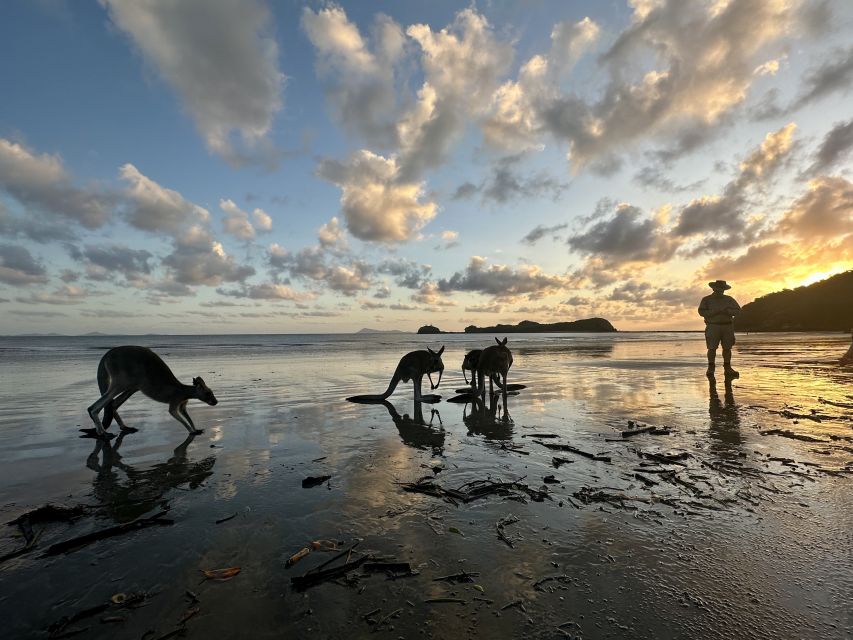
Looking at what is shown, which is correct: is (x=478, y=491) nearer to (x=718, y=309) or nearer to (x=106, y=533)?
(x=106, y=533)

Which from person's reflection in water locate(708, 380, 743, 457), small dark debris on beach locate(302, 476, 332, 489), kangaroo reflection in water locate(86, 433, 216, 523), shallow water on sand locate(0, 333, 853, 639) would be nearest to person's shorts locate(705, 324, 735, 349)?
person's reflection in water locate(708, 380, 743, 457)

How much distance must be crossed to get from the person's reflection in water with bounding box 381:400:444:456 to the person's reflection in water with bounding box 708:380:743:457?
4.96m

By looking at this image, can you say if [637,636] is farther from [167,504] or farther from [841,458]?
[841,458]

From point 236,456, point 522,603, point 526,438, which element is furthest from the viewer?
point 526,438

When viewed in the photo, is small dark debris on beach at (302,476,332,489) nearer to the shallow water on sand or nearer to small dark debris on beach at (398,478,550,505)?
the shallow water on sand

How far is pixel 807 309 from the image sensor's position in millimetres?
81750

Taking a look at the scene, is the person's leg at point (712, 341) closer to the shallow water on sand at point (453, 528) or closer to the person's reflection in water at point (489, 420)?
the shallow water on sand at point (453, 528)

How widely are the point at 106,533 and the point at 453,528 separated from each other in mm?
3733

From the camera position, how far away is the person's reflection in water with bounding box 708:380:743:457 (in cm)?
725

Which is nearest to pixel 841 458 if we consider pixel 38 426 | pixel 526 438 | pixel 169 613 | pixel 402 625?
pixel 526 438

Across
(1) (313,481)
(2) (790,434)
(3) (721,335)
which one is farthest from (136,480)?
(3) (721,335)

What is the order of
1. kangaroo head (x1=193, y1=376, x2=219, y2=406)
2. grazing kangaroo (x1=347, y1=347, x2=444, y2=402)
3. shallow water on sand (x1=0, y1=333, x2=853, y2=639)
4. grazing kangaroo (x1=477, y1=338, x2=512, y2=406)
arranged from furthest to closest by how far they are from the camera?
grazing kangaroo (x1=477, y1=338, x2=512, y2=406) → grazing kangaroo (x1=347, y1=347, x2=444, y2=402) → kangaroo head (x1=193, y1=376, x2=219, y2=406) → shallow water on sand (x1=0, y1=333, x2=853, y2=639)

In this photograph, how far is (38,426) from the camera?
1012 cm

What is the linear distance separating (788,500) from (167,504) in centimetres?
770
